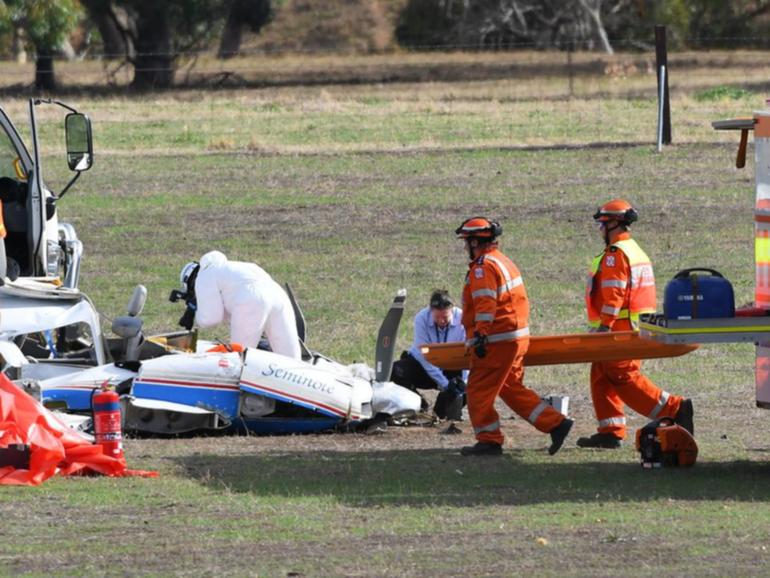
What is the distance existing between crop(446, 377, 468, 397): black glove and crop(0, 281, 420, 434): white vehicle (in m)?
0.56

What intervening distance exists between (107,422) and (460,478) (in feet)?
7.62

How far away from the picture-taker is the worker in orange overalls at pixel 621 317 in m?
12.3

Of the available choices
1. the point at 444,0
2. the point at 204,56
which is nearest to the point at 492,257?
the point at 204,56

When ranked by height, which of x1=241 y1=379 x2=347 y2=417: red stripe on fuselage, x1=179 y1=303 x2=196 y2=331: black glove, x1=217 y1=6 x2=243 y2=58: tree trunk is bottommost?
x1=241 y1=379 x2=347 y2=417: red stripe on fuselage

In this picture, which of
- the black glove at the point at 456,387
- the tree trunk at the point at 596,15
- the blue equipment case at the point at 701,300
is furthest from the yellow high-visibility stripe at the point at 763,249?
the tree trunk at the point at 596,15

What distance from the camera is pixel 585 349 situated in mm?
11773

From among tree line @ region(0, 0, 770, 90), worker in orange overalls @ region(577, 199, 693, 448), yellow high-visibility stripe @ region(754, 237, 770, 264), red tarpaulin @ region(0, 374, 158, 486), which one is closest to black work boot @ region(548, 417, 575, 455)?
worker in orange overalls @ region(577, 199, 693, 448)

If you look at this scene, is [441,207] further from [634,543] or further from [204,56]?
[204,56]

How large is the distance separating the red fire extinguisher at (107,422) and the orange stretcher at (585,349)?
2.40 meters

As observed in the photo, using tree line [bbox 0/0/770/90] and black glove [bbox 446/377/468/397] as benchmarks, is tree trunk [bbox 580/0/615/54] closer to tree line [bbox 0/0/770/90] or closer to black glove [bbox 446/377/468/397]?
tree line [bbox 0/0/770/90]

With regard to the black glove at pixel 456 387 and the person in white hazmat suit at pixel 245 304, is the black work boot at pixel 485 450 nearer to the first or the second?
the black glove at pixel 456 387

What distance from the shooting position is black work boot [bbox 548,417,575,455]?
11844mm

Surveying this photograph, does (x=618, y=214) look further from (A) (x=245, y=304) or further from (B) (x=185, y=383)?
(B) (x=185, y=383)

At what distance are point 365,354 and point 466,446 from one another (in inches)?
184
